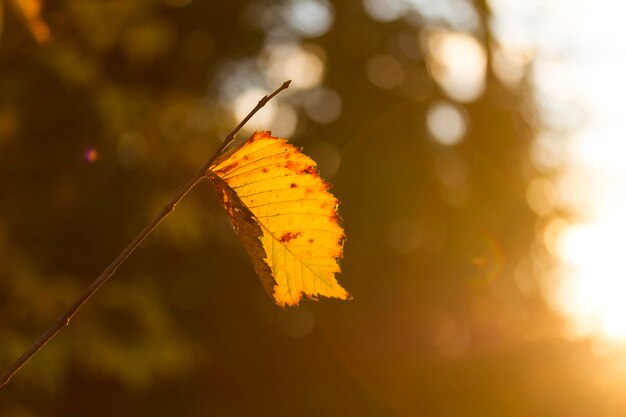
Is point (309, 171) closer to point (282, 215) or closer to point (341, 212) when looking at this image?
point (282, 215)

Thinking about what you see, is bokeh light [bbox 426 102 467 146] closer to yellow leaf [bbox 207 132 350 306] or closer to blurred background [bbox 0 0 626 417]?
blurred background [bbox 0 0 626 417]

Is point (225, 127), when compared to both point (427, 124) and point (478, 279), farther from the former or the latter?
point (478, 279)

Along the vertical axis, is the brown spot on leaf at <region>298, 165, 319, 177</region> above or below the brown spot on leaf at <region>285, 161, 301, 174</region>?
above

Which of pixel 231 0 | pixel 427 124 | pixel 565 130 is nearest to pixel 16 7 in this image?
pixel 231 0

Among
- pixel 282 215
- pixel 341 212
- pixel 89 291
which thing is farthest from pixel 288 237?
pixel 341 212

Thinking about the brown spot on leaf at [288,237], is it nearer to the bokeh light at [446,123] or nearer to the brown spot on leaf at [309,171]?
the brown spot on leaf at [309,171]

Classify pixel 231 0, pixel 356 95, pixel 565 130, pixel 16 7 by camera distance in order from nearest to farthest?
pixel 16 7
pixel 231 0
pixel 356 95
pixel 565 130

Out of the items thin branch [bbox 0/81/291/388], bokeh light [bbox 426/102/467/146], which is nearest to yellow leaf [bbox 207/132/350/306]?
thin branch [bbox 0/81/291/388]

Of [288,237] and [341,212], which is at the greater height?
[341,212]
